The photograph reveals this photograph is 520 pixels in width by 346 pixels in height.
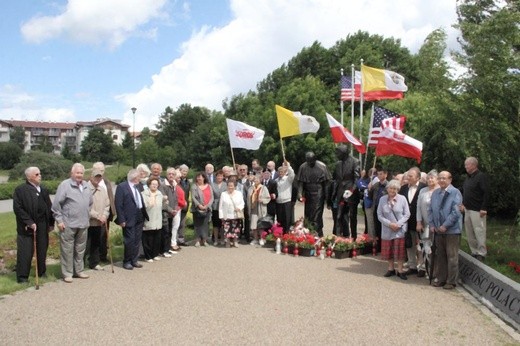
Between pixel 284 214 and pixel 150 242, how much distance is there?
3617 millimetres

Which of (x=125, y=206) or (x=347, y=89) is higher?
(x=347, y=89)

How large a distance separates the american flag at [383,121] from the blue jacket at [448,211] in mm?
3232

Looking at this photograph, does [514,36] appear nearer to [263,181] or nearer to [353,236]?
[353,236]

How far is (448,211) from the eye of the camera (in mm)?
7785

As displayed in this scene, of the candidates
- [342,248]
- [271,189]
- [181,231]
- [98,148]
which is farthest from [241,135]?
[98,148]

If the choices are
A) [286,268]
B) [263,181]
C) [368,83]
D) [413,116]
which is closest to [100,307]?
[286,268]

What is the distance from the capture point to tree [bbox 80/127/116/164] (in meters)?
81.4

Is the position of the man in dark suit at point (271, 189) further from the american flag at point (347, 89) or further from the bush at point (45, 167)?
the bush at point (45, 167)

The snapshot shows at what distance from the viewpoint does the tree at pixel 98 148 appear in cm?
8144

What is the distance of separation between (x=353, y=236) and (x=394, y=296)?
470cm

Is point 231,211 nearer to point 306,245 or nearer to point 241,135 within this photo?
point 306,245

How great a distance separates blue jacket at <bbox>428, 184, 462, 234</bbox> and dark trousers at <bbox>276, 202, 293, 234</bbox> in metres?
4.64

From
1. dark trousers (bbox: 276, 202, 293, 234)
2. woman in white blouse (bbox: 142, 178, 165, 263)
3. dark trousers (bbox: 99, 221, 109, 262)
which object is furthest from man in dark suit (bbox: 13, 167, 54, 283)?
dark trousers (bbox: 276, 202, 293, 234)

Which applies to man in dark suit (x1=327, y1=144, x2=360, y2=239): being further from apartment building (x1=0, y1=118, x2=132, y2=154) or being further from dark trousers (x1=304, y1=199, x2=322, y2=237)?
apartment building (x1=0, y1=118, x2=132, y2=154)
